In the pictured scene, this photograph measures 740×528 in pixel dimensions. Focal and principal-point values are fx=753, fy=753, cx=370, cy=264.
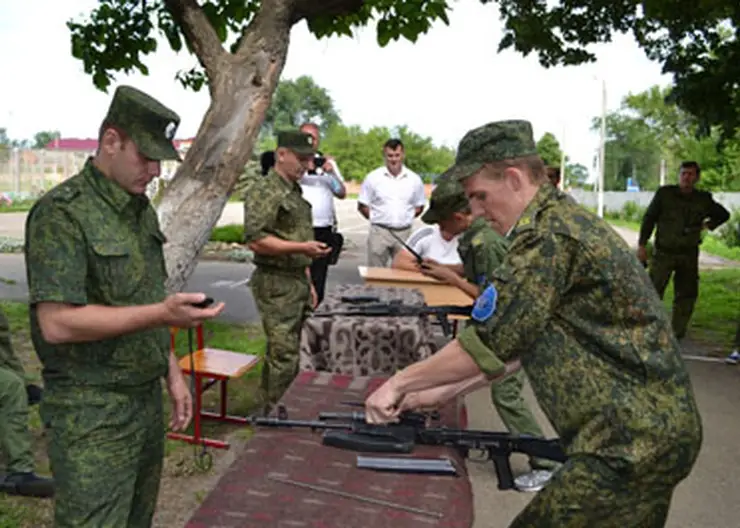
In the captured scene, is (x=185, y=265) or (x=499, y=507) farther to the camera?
(x=185, y=265)

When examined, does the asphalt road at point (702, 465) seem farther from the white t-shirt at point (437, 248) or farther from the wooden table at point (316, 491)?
the wooden table at point (316, 491)

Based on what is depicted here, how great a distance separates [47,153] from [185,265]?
105 ft

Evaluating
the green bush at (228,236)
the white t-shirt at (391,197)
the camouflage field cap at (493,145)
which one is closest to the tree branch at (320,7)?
the white t-shirt at (391,197)

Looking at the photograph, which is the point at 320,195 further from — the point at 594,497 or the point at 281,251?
the point at 594,497

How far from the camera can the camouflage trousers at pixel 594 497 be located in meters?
1.97

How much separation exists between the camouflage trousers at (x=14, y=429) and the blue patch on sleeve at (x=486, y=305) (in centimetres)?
309

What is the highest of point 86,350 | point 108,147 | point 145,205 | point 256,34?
point 256,34

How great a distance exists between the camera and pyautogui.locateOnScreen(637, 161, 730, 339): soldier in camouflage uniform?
827cm

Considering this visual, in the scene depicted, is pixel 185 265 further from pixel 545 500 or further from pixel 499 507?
pixel 545 500

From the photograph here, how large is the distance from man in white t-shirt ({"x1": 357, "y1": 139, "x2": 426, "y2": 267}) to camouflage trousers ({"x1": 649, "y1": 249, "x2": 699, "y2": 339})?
114 inches

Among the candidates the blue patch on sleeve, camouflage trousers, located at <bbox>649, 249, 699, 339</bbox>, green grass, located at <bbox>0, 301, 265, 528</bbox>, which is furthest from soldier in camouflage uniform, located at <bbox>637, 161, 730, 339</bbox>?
the blue patch on sleeve

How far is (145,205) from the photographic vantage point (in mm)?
2598

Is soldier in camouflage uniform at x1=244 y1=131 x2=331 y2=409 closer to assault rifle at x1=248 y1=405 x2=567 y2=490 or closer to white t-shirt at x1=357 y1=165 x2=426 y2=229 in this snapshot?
assault rifle at x1=248 y1=405 x2=567 y2=490

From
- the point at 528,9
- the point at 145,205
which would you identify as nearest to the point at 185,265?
the point at 145,205
